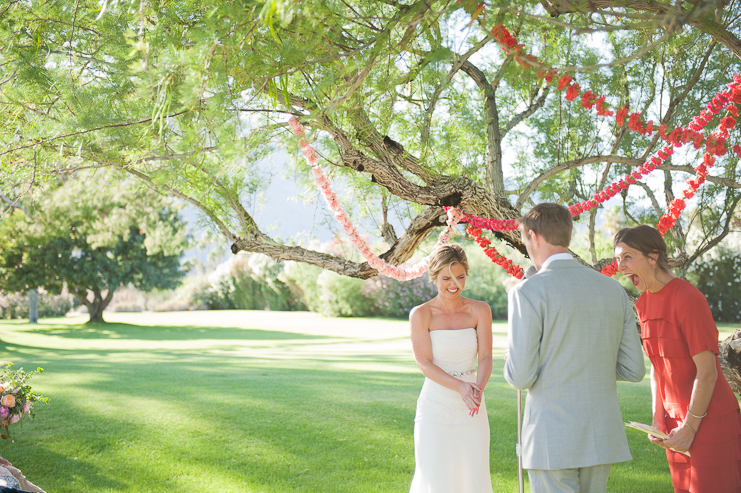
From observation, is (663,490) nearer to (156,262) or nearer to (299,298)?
(156,262)

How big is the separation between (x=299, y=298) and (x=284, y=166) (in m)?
24.4

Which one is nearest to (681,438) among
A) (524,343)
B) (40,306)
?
(524,343)

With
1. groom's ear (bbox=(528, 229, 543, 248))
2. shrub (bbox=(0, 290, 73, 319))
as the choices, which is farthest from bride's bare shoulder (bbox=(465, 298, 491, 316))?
shrub (bbox=(0, 290, 73, 319))

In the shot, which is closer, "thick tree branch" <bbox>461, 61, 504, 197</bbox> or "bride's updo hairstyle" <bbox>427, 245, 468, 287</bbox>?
"bride's updo hairstyle" <bbox>427, 245, 468, 287</bbox>

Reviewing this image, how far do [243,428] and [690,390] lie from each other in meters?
4.73

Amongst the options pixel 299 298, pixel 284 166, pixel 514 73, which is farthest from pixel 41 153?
pixel 299 298

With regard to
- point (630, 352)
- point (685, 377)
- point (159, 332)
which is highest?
point (630, 352)

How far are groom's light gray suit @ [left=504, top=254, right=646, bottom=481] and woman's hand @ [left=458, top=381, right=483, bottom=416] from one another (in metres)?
0.84

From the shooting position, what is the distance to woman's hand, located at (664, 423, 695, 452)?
2.35 metres

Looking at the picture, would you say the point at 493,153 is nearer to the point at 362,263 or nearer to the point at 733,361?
the point at 362,263

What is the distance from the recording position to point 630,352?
83.6 inches

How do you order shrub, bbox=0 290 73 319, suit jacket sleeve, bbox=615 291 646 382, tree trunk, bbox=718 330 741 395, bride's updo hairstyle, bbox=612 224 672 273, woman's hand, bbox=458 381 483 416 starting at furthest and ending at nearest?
1. shrub, bbox=0 290 73 319
2. tree trunk, bbox=718 330 741 395
3. woman's hand, bbox=458 381 483 416
4. bride's updo hairstyle, bbox=612 224 672 273
5. suit jacket sleeve, bbox=615 291 646 382

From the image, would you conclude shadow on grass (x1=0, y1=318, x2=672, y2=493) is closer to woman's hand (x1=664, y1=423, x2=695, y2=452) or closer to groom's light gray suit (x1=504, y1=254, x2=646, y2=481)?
woman's hand (x1=664, y1=423, x2=695, y2=452)

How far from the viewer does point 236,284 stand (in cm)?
3198
